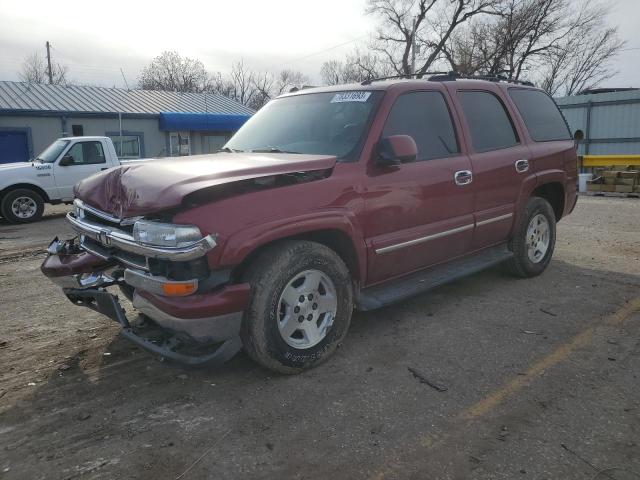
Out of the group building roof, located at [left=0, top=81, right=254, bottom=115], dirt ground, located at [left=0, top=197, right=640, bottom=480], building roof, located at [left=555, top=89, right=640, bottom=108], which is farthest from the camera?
building roof, located at [left=0, top=81, right=254, bottom=115]

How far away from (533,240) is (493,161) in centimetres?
128

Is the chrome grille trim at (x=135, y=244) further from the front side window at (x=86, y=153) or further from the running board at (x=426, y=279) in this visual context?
the front side window at (x=86, y=153)

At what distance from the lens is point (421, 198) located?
4020 millimetres

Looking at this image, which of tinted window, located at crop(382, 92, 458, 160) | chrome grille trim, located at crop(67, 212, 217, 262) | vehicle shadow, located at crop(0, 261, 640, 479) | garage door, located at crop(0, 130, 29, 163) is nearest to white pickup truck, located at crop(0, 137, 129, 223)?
vehicle shadow, located at crop(0, 261, 640, 479)

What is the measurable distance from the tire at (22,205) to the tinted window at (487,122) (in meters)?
10.4

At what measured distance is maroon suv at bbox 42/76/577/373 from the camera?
2908 mm

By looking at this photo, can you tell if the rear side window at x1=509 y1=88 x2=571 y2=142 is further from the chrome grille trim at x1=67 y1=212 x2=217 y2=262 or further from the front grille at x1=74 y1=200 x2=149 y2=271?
the front grille at x1=74 y1=200 x2=149 y2=271

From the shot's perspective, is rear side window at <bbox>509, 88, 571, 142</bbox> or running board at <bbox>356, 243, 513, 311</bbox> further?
rear side window at <bbox>509, 88, 571, 142</bbox>

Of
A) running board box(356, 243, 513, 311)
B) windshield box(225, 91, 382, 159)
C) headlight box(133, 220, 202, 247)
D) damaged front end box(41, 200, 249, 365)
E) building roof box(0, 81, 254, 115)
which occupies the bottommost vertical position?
running board box(356, 243, 513, 311)

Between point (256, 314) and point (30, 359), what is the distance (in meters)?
1.93

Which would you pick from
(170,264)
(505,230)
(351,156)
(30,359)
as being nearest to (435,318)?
(505,230)

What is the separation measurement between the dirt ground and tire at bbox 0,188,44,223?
7.64 meters

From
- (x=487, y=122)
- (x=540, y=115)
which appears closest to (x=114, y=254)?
(x=487, y=122)

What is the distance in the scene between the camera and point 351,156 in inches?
144
